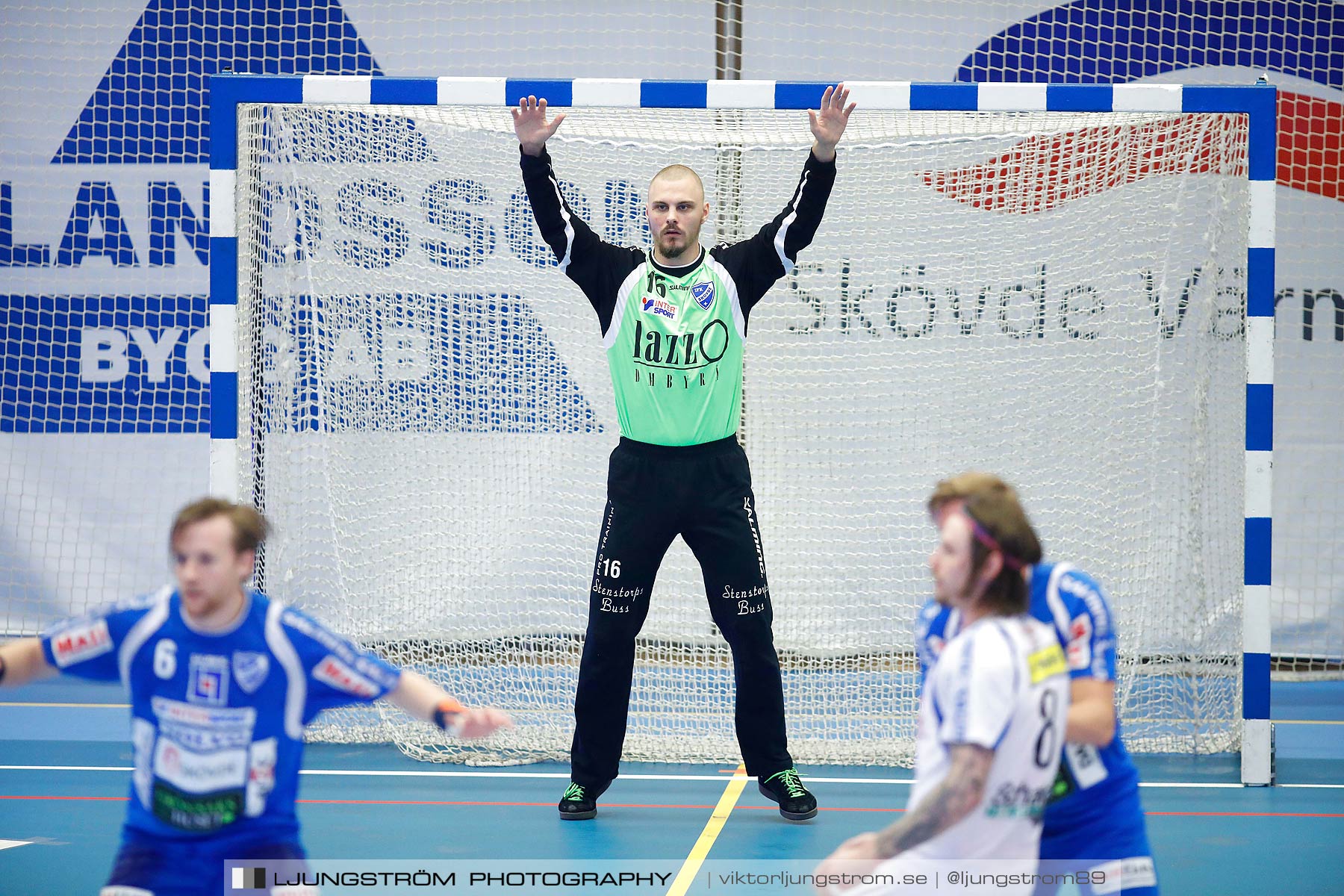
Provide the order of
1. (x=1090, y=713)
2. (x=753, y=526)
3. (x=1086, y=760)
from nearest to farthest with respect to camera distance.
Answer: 1. (x=1090, y=713)
2. (x=1086, y=760)
3. (x=753, y=526)

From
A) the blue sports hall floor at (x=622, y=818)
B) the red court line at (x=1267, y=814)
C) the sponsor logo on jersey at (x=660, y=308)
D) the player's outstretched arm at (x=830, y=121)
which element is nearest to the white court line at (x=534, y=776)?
the blue sports hall floor at (x=622, y=818)

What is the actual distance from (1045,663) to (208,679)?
1.80m

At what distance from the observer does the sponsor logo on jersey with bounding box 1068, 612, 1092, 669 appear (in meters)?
2.85

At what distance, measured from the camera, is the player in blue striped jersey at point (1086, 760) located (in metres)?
2.85

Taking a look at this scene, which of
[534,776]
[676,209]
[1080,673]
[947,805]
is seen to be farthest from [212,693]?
[534,776]

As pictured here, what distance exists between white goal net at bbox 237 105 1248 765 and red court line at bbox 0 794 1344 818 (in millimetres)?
766

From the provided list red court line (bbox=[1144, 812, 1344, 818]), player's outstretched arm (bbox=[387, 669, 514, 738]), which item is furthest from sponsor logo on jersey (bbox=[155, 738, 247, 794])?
red court line (bbox=[1144, 812, 1344, 818])

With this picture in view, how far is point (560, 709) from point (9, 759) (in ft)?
8.63

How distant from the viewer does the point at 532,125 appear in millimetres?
5012

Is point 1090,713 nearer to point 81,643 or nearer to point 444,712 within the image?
point 444,712

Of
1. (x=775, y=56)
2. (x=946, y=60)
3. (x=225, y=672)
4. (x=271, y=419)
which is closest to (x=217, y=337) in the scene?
(x=271, y=419)

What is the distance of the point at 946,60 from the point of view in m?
8.80

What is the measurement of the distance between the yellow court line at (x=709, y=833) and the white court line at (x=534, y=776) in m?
0.13

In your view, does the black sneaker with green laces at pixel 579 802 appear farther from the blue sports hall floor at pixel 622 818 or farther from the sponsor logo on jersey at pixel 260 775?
the sponsor logo on jersey at pixel 260 775
